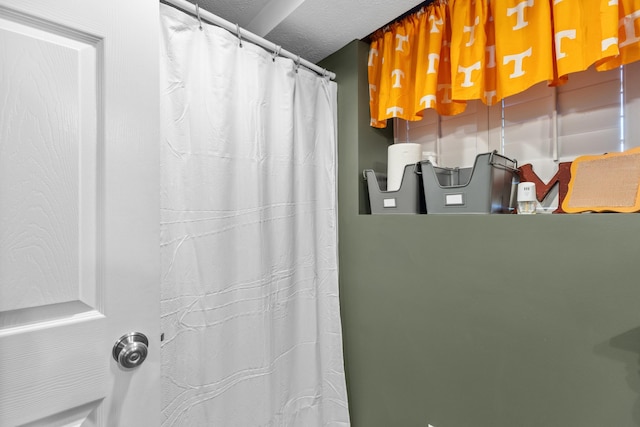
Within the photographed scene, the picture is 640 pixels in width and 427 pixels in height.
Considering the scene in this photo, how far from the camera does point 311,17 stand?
1315mm

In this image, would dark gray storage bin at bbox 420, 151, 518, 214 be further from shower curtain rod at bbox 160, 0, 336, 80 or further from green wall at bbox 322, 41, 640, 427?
shower curtain rod at bbox 160, 0, 336, 80

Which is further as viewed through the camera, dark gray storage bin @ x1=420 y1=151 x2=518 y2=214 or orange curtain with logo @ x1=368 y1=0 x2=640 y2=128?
dark gray storage bin @ x1=420 y1=151 x2=518 y2=214

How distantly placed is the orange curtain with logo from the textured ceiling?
0.49 feet

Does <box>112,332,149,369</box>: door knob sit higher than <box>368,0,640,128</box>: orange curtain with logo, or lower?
lower

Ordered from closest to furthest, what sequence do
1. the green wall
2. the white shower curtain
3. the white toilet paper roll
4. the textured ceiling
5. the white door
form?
the white door, the green wall, the white shower curtain, the textured ceiling, the white toilet paper roll

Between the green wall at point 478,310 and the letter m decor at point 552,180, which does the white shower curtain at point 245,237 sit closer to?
the green wall at point 478,310

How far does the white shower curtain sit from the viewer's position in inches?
42.3

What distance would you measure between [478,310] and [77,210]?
123 centimetres

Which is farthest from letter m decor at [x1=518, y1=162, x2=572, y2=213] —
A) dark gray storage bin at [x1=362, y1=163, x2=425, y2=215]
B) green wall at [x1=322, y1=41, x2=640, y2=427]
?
dark gray storage bin at [x1=362, y1=163, x2=425, y2=215]

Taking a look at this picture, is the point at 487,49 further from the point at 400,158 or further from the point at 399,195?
the point at 399,195

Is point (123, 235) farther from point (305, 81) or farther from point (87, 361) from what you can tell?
point (305, 81)

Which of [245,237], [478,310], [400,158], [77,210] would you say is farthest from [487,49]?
[77,210]

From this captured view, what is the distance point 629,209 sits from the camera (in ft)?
2.82

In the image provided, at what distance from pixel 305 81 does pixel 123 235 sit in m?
1.09
